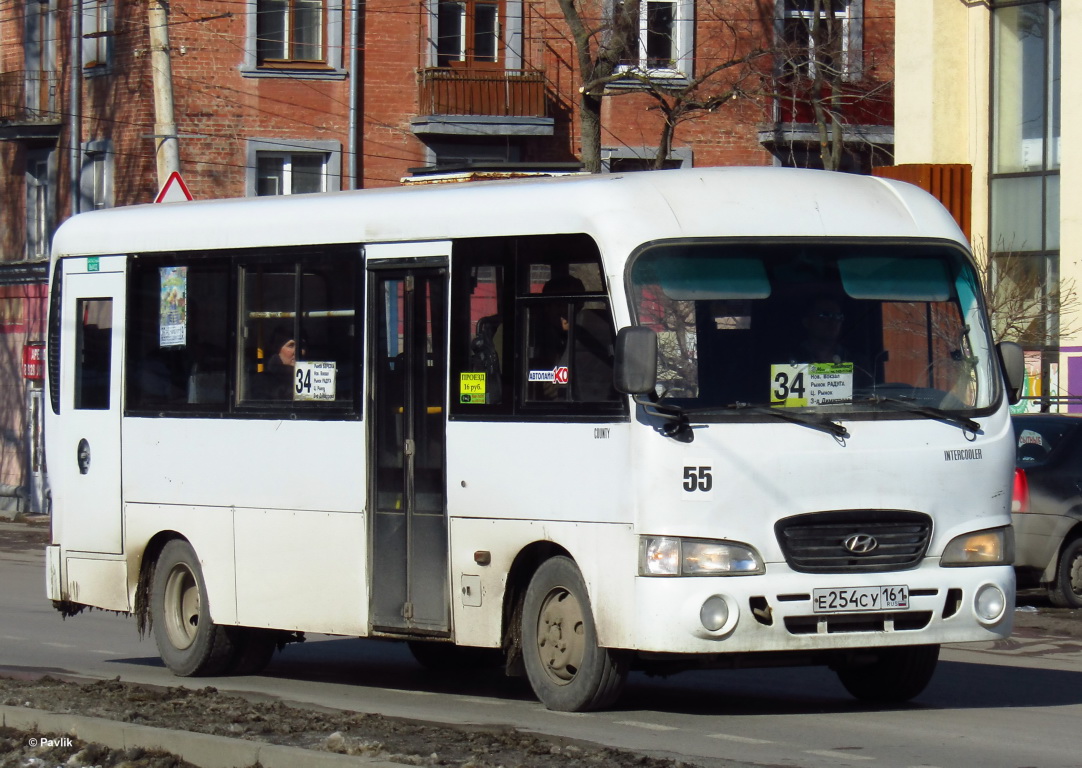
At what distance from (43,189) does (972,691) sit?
27899mm

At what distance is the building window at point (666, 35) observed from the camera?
32906 mm

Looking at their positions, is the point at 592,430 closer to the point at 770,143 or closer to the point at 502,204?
the point at 502,204

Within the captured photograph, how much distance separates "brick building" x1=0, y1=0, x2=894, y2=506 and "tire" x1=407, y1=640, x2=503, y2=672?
66.8 feet

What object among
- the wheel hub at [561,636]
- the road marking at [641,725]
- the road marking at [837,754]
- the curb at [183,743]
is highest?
the wheel hub at [561,636]

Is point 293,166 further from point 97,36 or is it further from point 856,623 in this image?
point 856,623

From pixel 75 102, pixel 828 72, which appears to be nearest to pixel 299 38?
pixel 75 102

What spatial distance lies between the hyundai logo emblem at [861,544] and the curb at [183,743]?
294cm

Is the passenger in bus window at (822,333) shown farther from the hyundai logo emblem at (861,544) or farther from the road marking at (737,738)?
the road marking at (737,738)

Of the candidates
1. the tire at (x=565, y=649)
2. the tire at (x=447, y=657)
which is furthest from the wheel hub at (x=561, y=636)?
the tire at (x=447, y=657)

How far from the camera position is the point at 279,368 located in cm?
1160

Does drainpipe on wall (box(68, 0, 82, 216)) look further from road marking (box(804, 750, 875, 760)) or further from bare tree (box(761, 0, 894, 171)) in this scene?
road marking (box(804, 750, 875, 760))

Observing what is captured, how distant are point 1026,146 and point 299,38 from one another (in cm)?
1257

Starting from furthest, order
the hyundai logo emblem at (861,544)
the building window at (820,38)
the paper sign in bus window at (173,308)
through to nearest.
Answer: the building window at (820,38), the paper sign in bus window at (173,308), the hyundai logo emblem at (861,544)

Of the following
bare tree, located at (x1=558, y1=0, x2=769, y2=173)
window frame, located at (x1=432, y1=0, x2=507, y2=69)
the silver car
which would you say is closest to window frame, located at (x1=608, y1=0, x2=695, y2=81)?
bare tree, located at (x1=558, y1=0, x2=769, y2=173)
